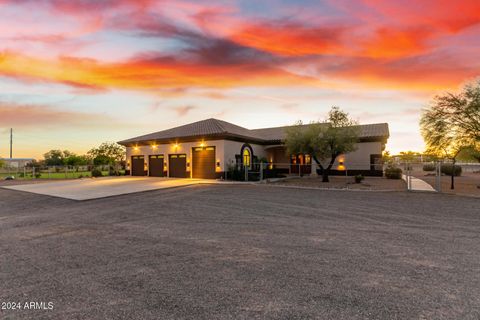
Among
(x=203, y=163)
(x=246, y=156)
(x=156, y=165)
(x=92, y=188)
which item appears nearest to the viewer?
(x=92, y=188)

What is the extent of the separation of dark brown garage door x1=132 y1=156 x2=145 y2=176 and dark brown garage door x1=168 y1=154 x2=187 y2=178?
4319 mm

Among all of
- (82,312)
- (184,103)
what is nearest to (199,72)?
(184,103)

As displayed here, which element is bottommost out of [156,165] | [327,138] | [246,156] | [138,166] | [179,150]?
[138,166]

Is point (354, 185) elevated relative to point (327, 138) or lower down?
lower down

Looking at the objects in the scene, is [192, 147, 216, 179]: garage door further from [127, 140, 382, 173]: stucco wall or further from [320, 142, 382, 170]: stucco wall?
[320, 142, 382, 170]: stucco wall

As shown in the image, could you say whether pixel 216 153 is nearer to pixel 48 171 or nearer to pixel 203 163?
pixel 203 163

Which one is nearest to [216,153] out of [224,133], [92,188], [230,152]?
[230,152]

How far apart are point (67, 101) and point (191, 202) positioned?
20.5 metres

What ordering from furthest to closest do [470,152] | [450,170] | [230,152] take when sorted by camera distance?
[450,170]
[230,152]
[470,152]

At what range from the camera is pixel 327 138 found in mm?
20406

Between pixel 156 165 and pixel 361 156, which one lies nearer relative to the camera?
pixel 361 156

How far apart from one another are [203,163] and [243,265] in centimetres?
1972

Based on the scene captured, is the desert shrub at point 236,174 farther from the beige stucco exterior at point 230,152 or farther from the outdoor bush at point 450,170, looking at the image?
the outdoor bush at point 450,170

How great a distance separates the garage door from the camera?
23234 millimetres
